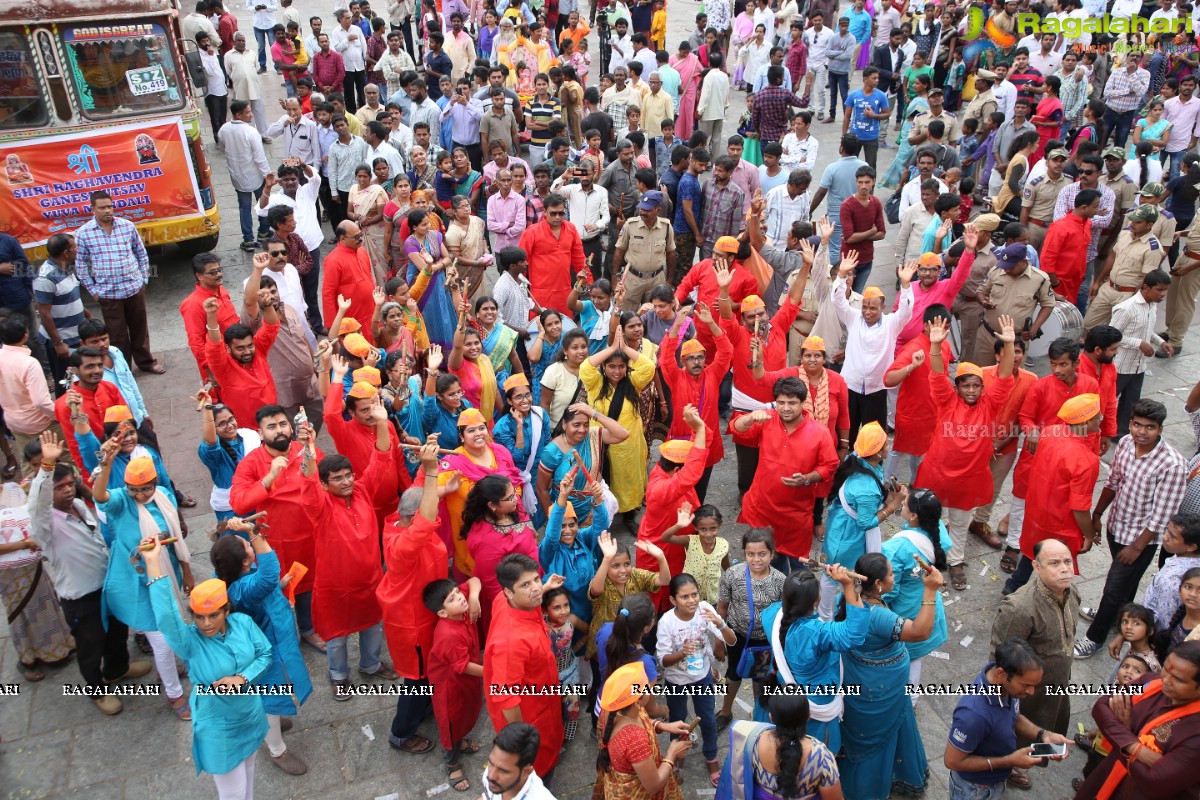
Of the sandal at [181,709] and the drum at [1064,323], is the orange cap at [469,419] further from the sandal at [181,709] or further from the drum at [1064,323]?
the drum at [1064,323]

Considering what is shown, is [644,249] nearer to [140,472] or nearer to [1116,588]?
[1116,588]

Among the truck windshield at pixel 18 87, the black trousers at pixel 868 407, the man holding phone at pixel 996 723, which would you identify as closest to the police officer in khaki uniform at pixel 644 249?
the black trousers at pixel 868 407

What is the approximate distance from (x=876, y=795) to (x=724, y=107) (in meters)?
10.5

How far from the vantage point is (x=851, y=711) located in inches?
191

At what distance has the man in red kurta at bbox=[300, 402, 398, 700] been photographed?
5375 millimetres

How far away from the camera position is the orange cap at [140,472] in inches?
207

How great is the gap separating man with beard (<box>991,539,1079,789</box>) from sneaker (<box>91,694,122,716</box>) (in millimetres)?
5132

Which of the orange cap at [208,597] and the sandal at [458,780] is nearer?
the orange cap at [208,597]

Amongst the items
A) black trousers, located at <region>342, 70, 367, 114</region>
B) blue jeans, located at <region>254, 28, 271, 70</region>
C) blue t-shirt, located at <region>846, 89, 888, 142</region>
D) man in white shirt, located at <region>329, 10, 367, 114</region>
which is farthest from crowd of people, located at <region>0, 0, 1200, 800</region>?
blue jeans, located at <region>254, 28, 271, 70</region>

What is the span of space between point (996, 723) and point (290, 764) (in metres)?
3.80

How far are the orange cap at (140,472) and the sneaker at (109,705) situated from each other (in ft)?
4.78

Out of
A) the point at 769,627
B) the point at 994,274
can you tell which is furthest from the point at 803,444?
the point at 994,274

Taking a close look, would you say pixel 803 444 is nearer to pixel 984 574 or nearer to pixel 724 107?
pixel 984 574

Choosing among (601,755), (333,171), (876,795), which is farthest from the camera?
(333,171)
